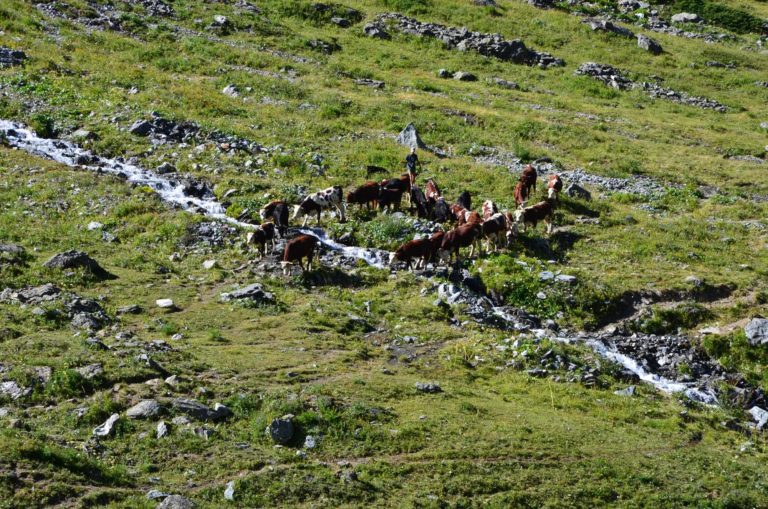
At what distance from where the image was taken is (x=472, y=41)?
57.6m

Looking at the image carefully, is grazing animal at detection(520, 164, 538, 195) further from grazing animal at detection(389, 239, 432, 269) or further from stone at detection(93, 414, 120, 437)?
stone at detection(93, 414, 120, 437)

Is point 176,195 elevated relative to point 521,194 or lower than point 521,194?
lower

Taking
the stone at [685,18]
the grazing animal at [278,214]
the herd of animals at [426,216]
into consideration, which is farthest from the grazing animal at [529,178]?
the stone at [685,18]

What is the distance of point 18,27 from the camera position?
49688mm

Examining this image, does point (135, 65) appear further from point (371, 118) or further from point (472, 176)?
point (472, 176)

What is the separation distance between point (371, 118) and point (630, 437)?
26341mm

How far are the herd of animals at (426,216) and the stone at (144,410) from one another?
9.32 metres

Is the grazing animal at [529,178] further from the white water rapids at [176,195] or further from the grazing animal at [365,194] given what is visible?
the white water rapids at [176,195]

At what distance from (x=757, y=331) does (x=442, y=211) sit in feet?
37.1

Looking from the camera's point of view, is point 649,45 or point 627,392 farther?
point 649,45

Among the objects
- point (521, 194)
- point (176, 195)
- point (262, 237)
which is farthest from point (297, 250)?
point (521, 194)

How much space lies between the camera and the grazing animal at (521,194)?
103 feet

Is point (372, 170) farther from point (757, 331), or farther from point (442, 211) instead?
point (757, 331)

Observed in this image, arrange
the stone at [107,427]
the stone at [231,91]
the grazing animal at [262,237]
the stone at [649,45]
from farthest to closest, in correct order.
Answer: the stone at [649,45] → the stone at [231,91] → the grazing animal at [262,237] → the stone at [107,427]
